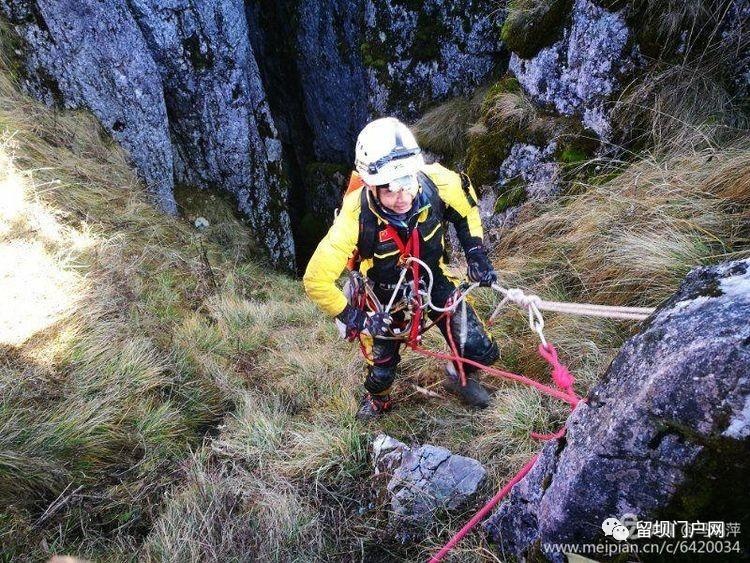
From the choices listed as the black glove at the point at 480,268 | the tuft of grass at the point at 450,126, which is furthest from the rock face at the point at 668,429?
the tuft of grass at the point at 450,126

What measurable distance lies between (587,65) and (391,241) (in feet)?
9.48

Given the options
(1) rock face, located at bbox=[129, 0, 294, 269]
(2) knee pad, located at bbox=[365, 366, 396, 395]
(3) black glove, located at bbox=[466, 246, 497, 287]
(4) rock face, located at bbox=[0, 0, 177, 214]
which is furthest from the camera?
(1) rock face, located at bbox=[129, 0, 294, 269]

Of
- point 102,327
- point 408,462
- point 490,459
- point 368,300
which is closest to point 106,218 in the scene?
point 102,327

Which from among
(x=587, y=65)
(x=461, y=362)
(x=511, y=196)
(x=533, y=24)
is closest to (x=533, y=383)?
(x=461, y=362)

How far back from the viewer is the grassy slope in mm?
2508

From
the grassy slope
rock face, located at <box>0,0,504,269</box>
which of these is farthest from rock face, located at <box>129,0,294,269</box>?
the grassy slope

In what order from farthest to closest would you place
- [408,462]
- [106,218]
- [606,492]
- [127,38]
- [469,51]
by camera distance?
[469,51] < [127,38] < [106,218] < [408,462] < [606,492]

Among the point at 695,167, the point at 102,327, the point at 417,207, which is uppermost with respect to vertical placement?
the point at 417,207

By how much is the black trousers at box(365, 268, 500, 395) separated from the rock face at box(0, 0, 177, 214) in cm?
506

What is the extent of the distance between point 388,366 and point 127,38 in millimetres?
6229

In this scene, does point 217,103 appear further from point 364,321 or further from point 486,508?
point 486,508

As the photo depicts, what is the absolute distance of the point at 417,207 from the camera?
9.18 feet

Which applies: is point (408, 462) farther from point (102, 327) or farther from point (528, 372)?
point (102, 327)

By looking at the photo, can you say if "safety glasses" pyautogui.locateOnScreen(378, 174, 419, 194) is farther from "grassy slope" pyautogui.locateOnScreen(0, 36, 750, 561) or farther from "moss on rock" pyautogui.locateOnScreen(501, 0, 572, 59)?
"moss on rock" pyautogui.locateOnScreen(501, 0, 572, 59)
